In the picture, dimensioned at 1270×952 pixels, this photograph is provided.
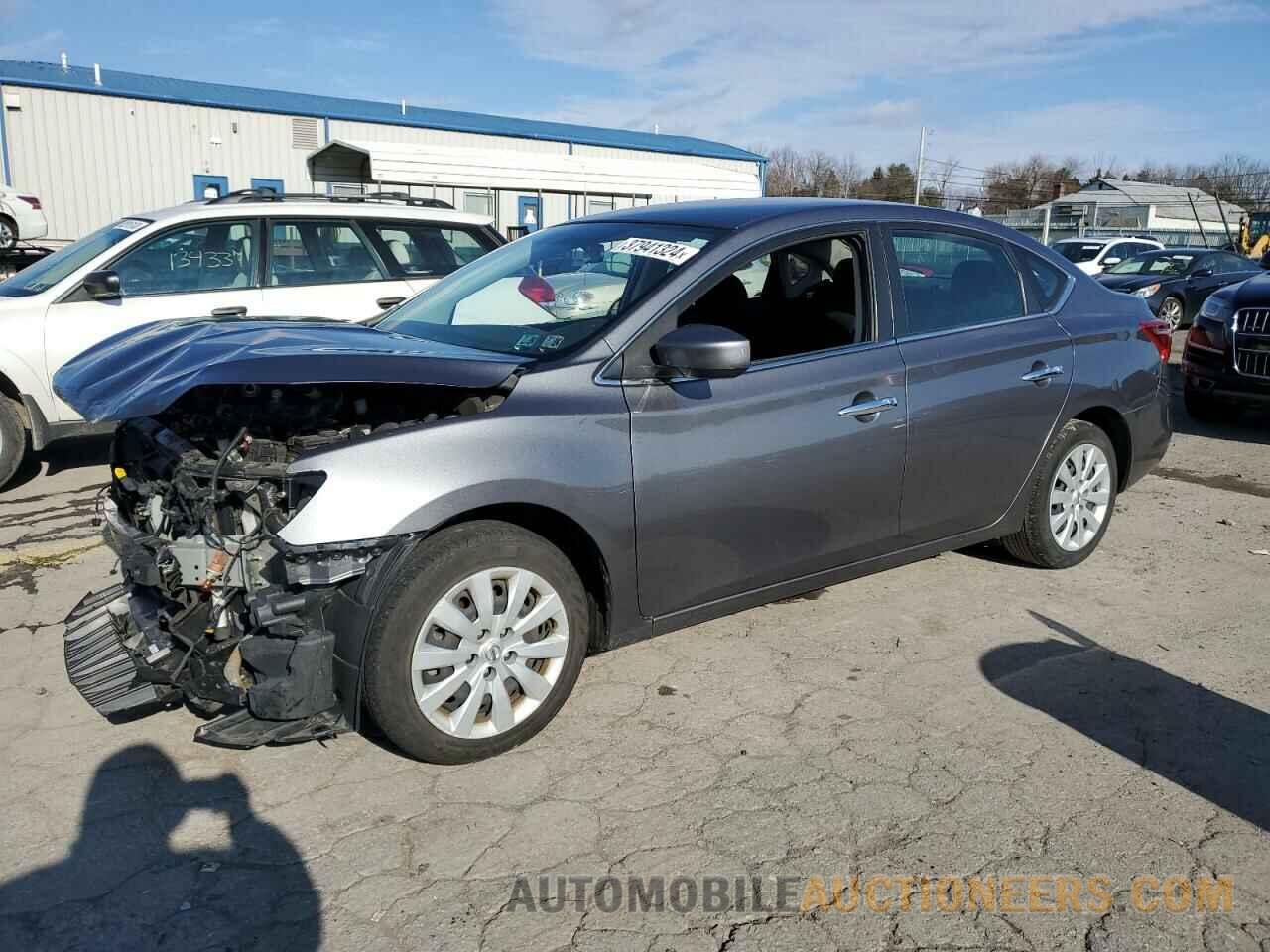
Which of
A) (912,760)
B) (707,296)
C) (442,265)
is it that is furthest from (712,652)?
(442,265)

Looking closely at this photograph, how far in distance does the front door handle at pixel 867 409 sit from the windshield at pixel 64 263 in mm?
5447

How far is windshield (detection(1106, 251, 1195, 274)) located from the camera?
17672 mm

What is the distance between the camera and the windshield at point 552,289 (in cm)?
370

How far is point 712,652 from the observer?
4.23 metres

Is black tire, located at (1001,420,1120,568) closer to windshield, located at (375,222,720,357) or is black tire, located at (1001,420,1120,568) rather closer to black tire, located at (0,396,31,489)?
windshield, located at (375,222,720,357)

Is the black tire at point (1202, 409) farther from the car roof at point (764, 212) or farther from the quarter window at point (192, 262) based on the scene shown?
the quarter window at point (192, 262)

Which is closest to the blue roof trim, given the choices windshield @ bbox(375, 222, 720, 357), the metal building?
the metal building

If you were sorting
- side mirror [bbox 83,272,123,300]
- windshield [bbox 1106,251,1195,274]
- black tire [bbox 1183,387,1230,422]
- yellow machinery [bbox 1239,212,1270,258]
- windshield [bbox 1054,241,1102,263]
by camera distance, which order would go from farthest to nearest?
yellow machinery [bbox 1239,212,1270,258], windshield [bbox 1054,241,1102,263], windshield [bbox 1106,251,1195,274], black tire [bbox 1183,387,1230,422], side mirror [bbox 83,272,123,300]

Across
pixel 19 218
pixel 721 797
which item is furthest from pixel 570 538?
pixel 19 218

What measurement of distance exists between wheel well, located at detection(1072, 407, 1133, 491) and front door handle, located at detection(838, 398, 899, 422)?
145 centimetres

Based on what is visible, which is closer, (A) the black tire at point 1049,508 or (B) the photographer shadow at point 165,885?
(B) the photographer shadow at point 165,885

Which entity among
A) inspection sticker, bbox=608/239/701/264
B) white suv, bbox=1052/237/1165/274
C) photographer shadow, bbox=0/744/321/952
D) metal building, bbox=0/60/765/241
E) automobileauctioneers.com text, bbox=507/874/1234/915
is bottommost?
automobileauctioneers.com text, bbox=507/874/1234/915

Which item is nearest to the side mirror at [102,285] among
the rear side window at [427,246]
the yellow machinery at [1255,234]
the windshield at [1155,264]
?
the rear side window at [427,246]

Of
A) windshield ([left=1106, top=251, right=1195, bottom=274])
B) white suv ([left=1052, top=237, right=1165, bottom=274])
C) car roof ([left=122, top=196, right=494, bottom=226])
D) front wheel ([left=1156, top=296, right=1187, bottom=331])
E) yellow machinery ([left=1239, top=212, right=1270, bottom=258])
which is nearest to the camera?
car roof ([left=122, top=196, right=494, bottom=226])
